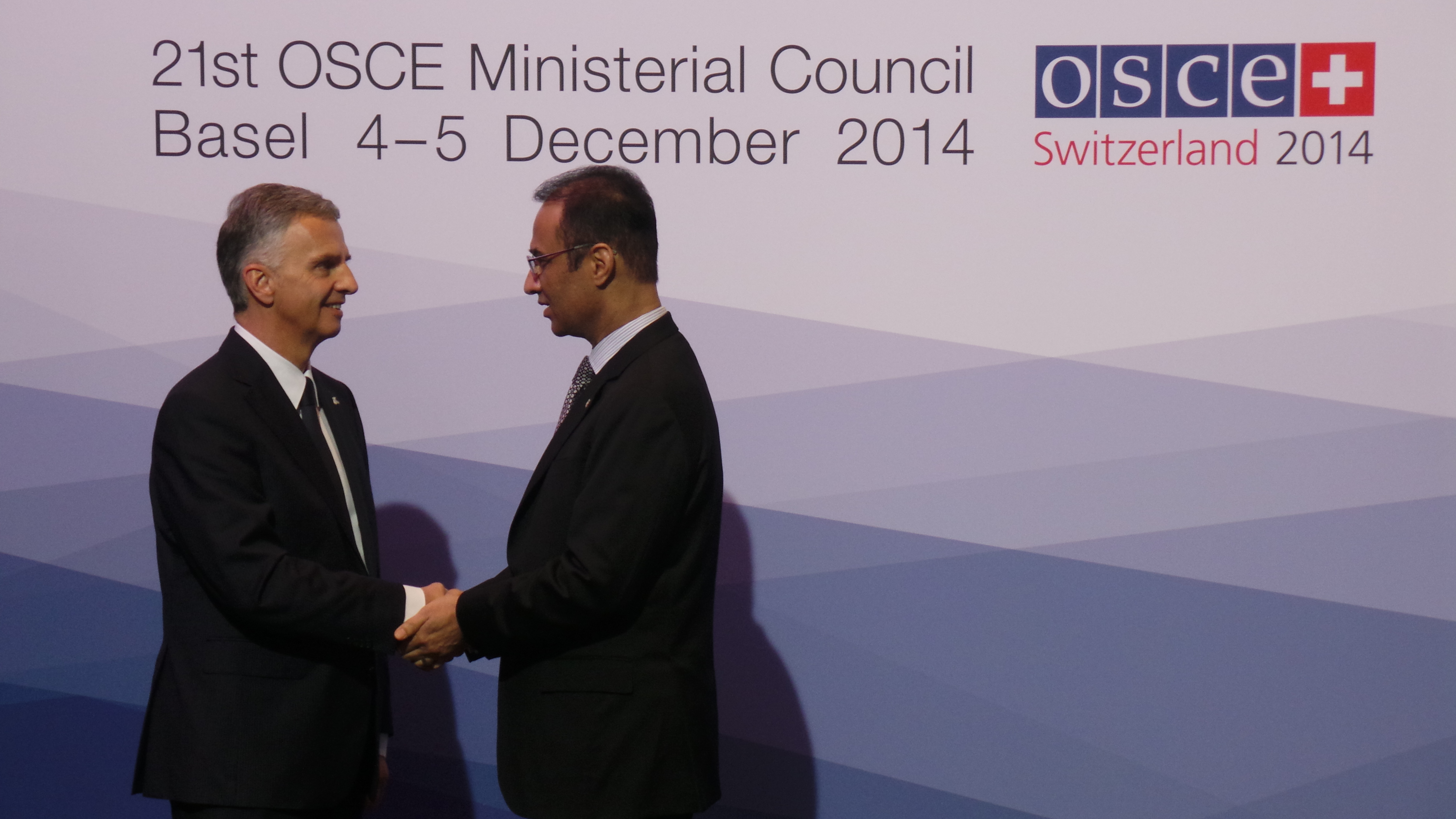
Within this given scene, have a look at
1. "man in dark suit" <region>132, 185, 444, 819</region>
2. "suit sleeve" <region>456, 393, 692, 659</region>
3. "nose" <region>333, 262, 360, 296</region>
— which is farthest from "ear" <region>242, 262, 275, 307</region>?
"suit sleeve" <region>456, 393, 692, 659</region>

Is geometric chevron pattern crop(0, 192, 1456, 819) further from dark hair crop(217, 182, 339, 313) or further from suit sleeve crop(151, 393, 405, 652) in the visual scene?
suit sleeve crop(151, 393, 405, 652)

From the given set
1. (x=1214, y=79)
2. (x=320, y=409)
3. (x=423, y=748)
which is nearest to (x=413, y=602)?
(x=320, y=409)

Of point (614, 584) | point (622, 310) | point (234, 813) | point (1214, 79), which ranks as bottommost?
point (234, 813)

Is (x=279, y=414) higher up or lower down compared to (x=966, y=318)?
lower down

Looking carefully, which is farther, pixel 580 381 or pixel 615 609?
pixel 580 381

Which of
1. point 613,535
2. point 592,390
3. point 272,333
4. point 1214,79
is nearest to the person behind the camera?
point 613,535

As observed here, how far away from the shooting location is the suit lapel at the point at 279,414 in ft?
7.20

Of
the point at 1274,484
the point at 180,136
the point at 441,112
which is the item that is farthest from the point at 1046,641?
the point at 180,136

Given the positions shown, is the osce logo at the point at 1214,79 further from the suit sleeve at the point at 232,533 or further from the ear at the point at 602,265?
the suit sleeve at the point at 232,533

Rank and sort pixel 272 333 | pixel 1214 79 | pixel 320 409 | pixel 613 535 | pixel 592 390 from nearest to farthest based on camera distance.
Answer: pixel 613 535
pixel 592 390
pixel 272 333
pixel 320 409
pixel 1214 79

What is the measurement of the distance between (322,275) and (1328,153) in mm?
2584

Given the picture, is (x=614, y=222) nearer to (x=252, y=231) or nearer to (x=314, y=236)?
(x=314, y=236)

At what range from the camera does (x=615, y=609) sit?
2102 mm

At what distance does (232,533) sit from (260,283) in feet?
1.64
